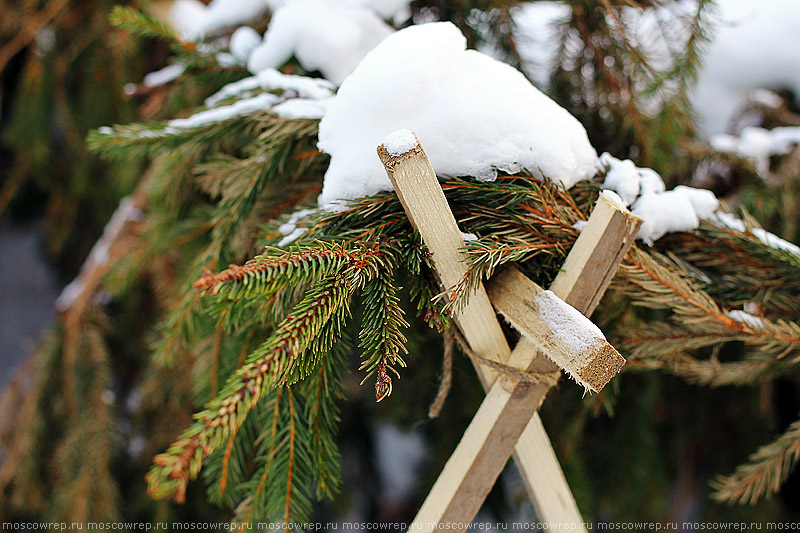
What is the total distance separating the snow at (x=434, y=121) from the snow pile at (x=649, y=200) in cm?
6

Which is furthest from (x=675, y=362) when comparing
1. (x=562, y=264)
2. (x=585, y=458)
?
(x=585, y=458)

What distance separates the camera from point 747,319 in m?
0.48

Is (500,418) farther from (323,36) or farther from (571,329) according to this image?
(323,36)

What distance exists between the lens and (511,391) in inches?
16.6

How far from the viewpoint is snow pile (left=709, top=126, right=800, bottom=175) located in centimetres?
90

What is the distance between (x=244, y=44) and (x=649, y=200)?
0.54 metres

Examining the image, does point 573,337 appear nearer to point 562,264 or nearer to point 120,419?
point 562,264

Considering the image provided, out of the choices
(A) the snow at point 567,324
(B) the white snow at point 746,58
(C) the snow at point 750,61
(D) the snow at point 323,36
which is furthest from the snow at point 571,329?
(C) the snow at point 750,61

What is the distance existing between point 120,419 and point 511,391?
1065 mm

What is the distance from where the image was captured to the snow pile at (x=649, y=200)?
48 centimetres

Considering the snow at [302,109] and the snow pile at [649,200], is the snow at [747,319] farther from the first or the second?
the snow at [302,109]

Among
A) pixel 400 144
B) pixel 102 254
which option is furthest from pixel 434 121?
pixel 102 254

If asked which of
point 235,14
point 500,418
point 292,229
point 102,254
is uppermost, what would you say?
point 235,14

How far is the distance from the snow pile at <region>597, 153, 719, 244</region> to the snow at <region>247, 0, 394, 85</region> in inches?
12.5
